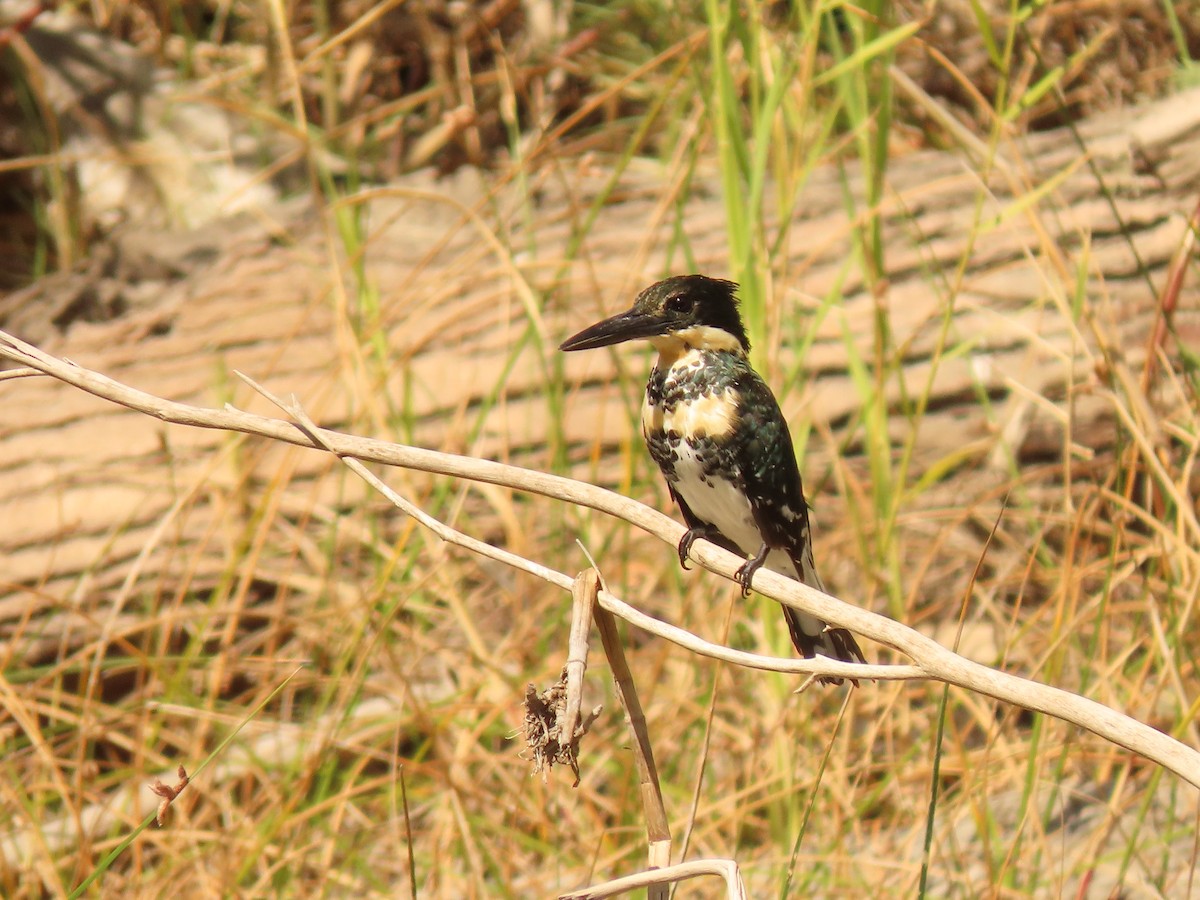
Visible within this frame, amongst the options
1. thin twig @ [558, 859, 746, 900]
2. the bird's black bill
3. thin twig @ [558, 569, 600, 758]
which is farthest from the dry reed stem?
the bird's black bill

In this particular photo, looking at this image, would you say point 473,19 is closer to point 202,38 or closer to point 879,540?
point 202,38

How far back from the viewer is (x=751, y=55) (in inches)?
91.1

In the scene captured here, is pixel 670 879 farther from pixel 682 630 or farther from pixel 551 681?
pixel 551 681

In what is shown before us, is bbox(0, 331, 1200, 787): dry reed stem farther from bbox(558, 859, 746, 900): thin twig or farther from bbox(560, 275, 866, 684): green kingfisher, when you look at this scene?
bbox(560, 275, 866, 684): green kingfisher

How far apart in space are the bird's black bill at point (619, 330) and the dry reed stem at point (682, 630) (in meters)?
0.47

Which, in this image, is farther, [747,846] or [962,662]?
[747,846]

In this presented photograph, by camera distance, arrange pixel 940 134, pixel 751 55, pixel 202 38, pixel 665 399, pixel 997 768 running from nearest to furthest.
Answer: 1. pixel 665 399
2. pixel 751 55
3. pixel 997 768
4. pixel 940 134
5. pixel 202 38

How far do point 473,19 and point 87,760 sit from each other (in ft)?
9.53

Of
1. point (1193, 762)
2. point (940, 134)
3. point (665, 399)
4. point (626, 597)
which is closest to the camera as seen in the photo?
point (1193, 762)

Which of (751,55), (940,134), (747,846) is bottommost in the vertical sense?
(747,846)

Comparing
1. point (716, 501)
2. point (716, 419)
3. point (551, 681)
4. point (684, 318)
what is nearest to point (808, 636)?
point (716, 501)

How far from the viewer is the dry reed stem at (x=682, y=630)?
0.89 metres

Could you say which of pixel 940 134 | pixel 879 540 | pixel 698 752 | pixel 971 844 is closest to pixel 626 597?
pixel 698 752

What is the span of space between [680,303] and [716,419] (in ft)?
0.59
